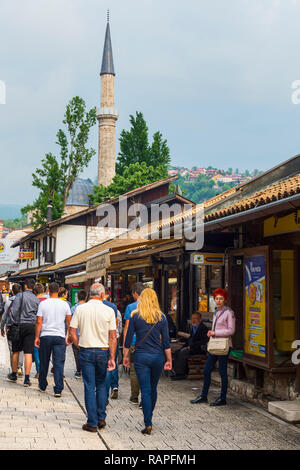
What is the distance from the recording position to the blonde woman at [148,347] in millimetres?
6789

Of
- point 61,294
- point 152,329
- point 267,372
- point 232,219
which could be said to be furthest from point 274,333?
point 61,294

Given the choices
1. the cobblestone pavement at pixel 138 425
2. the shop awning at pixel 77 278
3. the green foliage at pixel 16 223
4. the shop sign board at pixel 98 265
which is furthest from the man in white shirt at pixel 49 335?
the green foliage at pixel 16 223

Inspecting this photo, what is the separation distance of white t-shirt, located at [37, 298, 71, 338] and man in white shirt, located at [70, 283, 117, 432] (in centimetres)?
253

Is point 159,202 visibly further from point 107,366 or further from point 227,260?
point 107,366

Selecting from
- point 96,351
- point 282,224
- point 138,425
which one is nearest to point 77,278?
point 282,224

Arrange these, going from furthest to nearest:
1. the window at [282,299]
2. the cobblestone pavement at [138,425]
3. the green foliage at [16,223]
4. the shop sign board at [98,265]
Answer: the green foliage at [16,223]
the shop sign board at [98,265]
the window at [282,299]
the cobblestone pavement at [138,425]

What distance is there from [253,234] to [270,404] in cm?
288

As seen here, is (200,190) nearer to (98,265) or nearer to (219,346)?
(98,265)

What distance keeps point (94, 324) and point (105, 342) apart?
249mm

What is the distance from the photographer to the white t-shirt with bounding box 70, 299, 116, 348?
274 inches

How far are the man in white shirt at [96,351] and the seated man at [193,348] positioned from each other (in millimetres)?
4195

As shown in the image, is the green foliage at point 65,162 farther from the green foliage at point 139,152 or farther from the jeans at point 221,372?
the jeans at point 221,372

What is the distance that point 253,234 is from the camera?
962cm

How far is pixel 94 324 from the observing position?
699 cm
